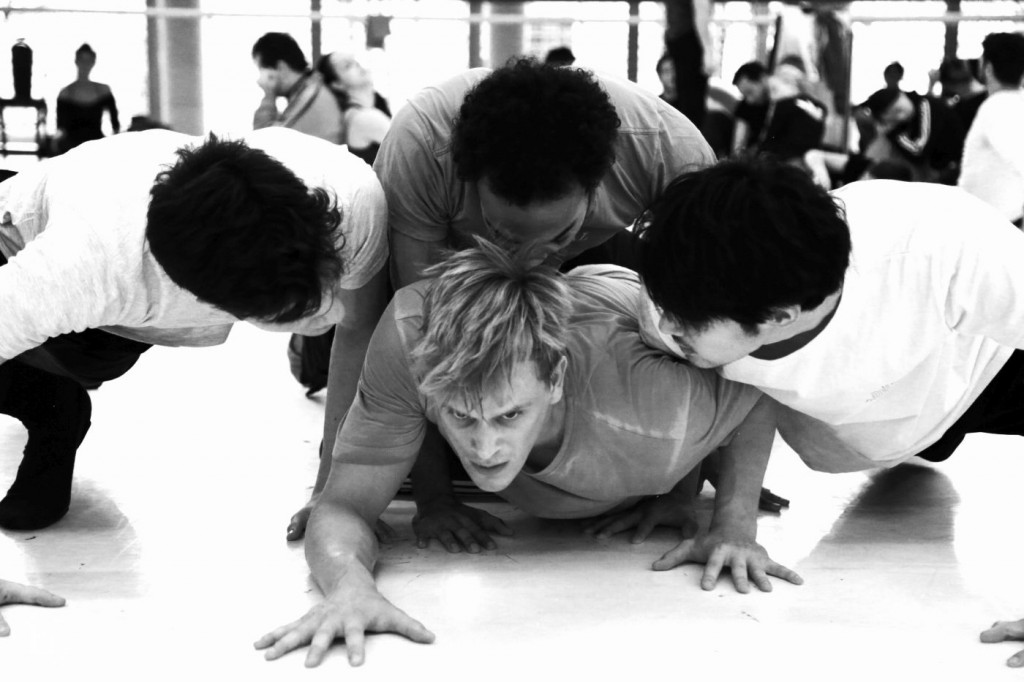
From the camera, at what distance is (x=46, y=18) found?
9.48m

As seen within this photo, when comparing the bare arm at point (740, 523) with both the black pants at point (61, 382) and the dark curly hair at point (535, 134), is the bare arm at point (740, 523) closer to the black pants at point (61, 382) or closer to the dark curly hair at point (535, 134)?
the dark curly hair at point (535, 134)

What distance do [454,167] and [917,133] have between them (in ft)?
16.6

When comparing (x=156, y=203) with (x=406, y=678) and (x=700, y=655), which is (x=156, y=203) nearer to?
(x=406, y=678)

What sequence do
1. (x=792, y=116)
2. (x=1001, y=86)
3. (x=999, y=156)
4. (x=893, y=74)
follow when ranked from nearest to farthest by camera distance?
(x=999, y=156) → (x=1001, y=86) → (x=792, y=116) → (x=893, y=74)

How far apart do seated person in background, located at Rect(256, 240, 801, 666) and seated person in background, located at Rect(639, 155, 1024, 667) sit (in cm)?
7

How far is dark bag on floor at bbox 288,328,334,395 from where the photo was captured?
119 inches

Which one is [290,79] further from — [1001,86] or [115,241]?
[115,241]

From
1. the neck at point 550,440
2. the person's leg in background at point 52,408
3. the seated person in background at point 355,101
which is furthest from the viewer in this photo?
the seated person in background at point 355,101

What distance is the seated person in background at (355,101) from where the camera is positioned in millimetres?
4871

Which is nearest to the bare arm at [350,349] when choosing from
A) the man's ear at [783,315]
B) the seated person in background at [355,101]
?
the man's ear at [783,315]

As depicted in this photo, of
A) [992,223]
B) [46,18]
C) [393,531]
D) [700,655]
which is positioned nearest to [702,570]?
[700,655]

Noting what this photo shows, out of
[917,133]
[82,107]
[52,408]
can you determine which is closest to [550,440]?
[52,408]

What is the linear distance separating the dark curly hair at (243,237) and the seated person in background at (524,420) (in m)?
0.19

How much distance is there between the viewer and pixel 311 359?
121 inches
